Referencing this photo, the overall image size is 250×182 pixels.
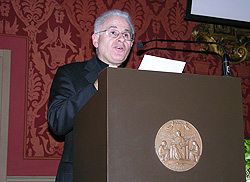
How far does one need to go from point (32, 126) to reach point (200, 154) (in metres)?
2.30

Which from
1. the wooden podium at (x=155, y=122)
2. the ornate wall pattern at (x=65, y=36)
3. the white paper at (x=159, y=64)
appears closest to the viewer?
the wooden podium at (x=155, y=122)

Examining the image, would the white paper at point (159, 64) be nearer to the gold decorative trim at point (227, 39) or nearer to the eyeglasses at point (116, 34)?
the eyeglasses at point (116, 34)

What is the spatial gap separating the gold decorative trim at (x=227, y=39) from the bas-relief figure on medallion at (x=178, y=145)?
115 inches

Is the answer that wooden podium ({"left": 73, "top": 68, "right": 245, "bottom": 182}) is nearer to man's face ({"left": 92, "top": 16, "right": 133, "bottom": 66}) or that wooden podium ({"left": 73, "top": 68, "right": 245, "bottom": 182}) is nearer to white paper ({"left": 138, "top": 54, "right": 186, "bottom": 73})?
white paper ({"left": 138, "top": 54, "right": 186, "bottom": 73})

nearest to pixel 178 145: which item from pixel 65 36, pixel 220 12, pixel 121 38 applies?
pixel 121 38

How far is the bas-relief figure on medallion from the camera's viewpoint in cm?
101

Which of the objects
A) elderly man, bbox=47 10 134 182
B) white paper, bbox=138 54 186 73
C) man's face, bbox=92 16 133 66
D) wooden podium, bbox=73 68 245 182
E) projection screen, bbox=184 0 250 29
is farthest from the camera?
projection screen, bbox=184 0 250 29

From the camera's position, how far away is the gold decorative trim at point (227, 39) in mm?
3873

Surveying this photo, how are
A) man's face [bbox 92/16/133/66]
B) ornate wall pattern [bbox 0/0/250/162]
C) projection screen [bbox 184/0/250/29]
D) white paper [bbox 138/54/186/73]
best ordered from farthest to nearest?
projection screen [bbox 184/0/250/29], ornate wall pattern [bbox 0/0/250/162], man's face [bbox 92/16/133/66], white paper [bbox 138/54/186/73]

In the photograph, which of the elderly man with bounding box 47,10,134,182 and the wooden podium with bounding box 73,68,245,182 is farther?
the elderly man with bounding box 47,10,134,182

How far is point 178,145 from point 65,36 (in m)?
2.55

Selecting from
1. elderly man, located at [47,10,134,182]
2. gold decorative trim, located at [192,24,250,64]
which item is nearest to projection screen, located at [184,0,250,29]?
gold decorative trim, located at [192,24,250,64]

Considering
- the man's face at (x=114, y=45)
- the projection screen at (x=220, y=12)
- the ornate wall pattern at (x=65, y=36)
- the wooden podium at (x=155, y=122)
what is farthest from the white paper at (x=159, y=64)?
the projection screen at (x=220, y=12)

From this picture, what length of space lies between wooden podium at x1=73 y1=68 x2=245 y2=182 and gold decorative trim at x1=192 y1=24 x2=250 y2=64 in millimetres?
2816
